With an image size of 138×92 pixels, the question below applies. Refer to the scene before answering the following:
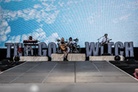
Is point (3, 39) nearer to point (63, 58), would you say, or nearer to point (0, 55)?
point (0, 55)

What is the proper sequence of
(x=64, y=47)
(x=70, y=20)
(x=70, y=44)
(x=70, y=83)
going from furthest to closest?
(x=70, y=20) < (x=70, y=44) < (x=64, y=47) < (x=70, y=83)

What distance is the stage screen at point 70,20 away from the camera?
15461 millimetres

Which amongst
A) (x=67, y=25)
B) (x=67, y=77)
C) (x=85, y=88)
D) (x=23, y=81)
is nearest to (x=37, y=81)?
(x=23, y=81)

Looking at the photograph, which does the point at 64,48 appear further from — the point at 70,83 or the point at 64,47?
the point at 70,83

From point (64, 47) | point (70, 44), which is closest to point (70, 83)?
point (64, 47)

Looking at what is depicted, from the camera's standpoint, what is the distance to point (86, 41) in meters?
15.5

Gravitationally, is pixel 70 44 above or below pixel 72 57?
above

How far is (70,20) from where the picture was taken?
51.2 feet

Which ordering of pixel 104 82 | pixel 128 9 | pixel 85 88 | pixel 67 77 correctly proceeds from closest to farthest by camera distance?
pixel 85 88
pixel 104 82
pixel 67 77
pixel 128 9

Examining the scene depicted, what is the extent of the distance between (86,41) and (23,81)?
905 cm

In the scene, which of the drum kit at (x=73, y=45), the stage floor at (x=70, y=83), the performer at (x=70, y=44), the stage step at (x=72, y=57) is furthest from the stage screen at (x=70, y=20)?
the stage floor at (x=70, y=83)

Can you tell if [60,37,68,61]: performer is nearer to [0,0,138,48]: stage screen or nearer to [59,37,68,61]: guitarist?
[59,37,68,61]: guitarist

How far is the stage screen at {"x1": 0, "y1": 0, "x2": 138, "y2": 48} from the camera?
15.5m

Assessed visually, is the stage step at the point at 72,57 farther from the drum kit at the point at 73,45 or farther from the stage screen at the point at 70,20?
the stage screen at the point at 70,20
